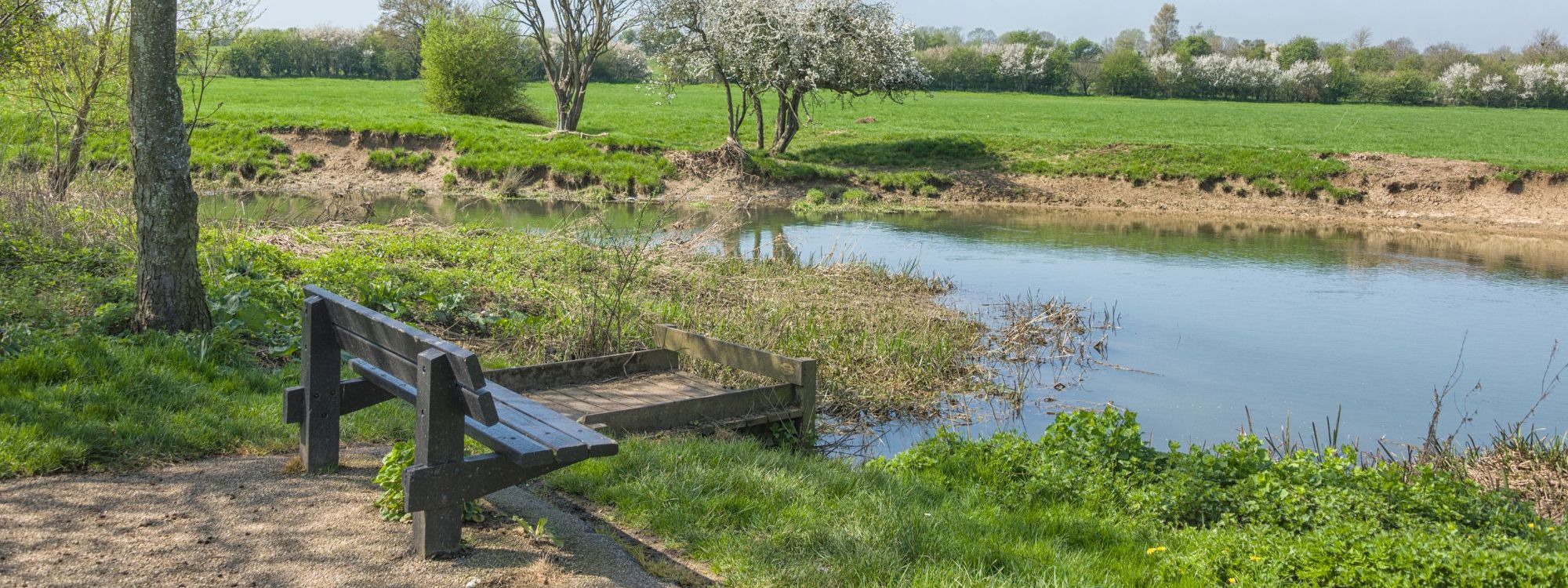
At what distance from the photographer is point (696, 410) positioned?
25.7ft

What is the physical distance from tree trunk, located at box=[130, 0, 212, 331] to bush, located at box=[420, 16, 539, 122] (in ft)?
125

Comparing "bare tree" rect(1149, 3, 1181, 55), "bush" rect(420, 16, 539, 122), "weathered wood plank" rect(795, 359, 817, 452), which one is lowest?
"weathered wood plank" rect(795, 359, 817, 452)

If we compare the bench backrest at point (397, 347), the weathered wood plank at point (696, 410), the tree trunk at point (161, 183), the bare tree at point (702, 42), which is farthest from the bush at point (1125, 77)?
the bench backrest at point (397, 347)

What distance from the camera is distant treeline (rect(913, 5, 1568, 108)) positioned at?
81250 mm

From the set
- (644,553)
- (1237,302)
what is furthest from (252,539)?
(1237,302)

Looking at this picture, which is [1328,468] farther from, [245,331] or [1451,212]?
[1451,212]

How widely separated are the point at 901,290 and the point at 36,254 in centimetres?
1012

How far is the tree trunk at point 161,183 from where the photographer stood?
24.0 ft

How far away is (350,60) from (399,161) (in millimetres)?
59869

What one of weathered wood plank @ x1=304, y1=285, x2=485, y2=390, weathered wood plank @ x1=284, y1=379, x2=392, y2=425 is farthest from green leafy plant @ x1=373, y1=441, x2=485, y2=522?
weathered wood plank @ x1=284, y1=379, x2=392, y2=425

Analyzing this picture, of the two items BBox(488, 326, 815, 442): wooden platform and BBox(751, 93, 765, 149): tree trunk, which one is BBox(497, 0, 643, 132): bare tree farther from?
BBox(488, 326, 815, 442): wooden platform

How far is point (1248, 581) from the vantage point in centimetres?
495

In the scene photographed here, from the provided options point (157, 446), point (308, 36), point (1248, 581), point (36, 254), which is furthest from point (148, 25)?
point (308, 36)

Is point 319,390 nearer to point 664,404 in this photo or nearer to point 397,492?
point 397,492
